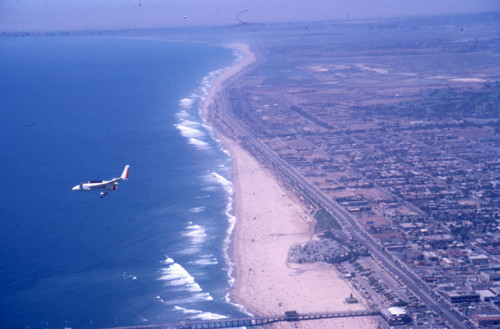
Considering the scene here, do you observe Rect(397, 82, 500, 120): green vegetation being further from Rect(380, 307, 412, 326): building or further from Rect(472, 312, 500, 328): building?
Rect(380, 307, 412, 326): building

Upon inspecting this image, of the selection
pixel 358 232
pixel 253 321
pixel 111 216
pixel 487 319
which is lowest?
pixel 253 321

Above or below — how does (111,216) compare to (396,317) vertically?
above

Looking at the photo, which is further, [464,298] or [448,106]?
[448,106]

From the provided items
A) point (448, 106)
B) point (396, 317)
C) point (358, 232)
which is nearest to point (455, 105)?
point (448, 106)

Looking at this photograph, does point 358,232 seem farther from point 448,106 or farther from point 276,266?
point 448,106

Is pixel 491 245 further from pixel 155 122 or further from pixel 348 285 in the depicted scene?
pixel 155 122

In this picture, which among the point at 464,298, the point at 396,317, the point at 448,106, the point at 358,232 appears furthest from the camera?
the point at 448,106

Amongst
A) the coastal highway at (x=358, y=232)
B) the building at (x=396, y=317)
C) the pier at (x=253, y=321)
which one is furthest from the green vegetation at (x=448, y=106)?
the pier at (x=253, y=321)

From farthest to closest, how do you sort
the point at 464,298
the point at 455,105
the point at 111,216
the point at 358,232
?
1. the point at 455,105
2. the point at 111,216
3. the point at 358,232
4. the point at 464,298
